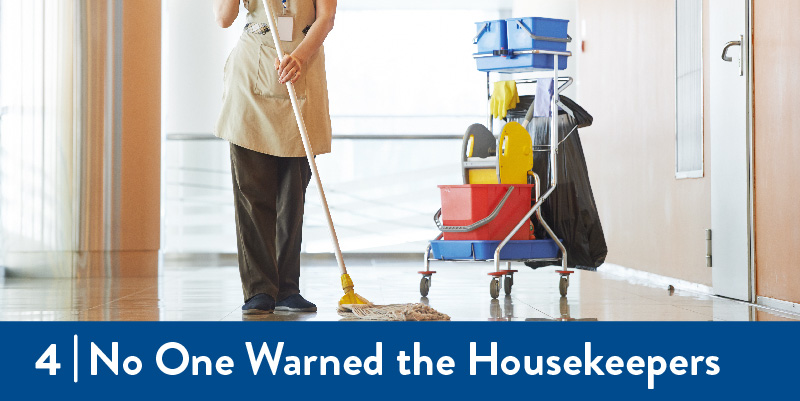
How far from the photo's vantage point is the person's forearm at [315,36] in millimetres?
2766

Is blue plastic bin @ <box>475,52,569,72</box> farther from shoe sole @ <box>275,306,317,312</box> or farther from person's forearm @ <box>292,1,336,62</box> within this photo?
shoe sole @ <box>275,306,317,312</box>

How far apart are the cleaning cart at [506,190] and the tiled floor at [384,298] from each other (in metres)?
0.16

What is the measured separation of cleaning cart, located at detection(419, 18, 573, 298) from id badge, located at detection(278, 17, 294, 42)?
1.12 m

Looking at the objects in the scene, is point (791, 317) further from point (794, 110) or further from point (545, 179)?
point (545, 179)

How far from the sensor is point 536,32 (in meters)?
3.80

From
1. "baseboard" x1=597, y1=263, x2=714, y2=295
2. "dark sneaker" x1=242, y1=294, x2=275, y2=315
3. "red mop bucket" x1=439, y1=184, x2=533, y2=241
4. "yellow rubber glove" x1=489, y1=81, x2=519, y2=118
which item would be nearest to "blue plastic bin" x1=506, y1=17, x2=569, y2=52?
"yellow rubber glove" x1=489, y1=81, x2=519, y2=118

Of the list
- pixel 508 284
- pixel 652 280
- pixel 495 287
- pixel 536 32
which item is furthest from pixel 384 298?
pixel 652 280

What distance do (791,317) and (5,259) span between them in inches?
144

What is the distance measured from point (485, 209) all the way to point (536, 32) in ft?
2.33

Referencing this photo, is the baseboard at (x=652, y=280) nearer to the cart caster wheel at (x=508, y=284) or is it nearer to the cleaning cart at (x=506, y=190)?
the cleaning cart at (x=506, y=190)

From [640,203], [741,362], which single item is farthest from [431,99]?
[741,362]

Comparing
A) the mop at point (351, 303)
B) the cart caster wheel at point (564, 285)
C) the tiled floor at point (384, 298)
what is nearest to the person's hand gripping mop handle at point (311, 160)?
the mop at point (351, 303)

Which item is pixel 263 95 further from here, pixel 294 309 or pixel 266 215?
pixel 294 309

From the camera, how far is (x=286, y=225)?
9.46ft
